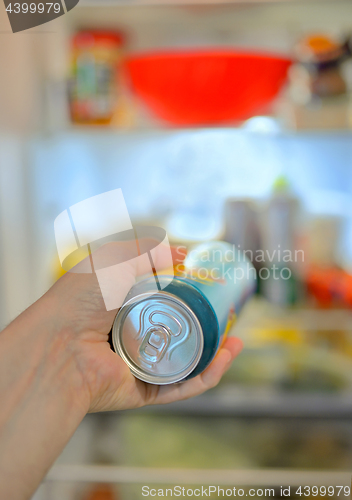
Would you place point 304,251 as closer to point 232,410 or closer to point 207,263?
point 232,410

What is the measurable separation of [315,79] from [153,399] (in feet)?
2.65

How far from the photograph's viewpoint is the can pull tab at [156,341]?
387 mm

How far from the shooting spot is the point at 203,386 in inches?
18.9

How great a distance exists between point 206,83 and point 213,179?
34 cm

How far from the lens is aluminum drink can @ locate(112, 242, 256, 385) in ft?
1.23

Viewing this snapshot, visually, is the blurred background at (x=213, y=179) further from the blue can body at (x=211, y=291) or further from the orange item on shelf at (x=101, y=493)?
the blue can body at (x=211, y=291)

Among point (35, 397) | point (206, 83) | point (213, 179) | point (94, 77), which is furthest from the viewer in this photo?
point (213, 179)

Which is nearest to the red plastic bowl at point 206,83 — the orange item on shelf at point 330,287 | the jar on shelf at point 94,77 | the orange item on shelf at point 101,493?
the jar on shelf at point 94,77

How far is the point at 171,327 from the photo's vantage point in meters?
0.39

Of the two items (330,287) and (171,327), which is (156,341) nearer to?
(171,327)

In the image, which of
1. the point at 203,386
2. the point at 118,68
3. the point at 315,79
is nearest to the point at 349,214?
the point at 315,79

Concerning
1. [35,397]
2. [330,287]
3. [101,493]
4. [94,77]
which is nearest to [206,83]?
[94,77]

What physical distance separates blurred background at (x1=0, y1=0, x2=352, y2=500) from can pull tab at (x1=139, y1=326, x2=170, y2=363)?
556 millimetres

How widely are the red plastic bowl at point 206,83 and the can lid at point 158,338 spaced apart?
0.61m
